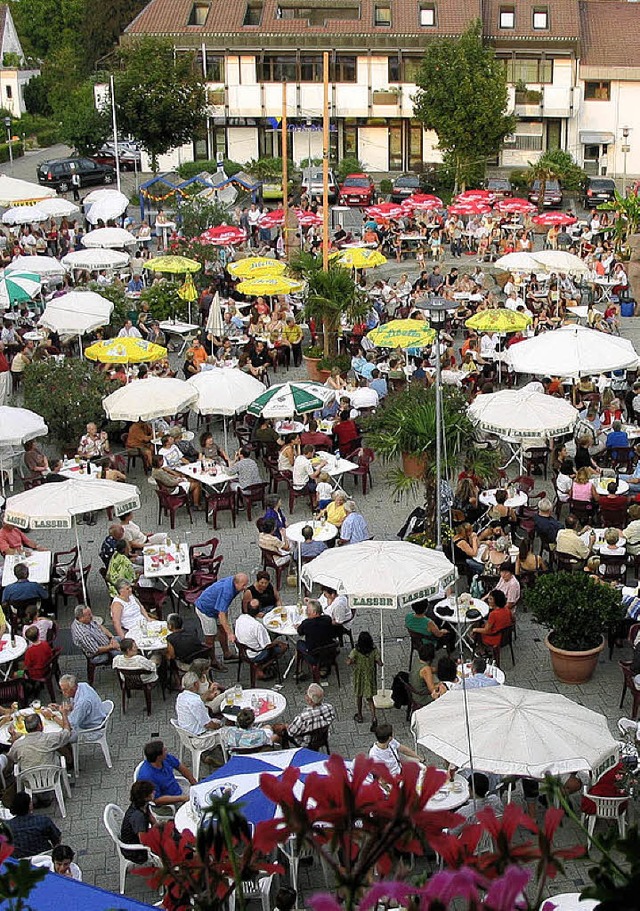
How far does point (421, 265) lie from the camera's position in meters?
32.4

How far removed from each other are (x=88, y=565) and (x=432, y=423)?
14.7 ft

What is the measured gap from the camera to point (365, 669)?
11.7 meters

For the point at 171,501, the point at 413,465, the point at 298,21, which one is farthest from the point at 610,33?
the point at 413,465

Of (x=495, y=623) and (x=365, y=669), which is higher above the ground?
(x=495, y=623)

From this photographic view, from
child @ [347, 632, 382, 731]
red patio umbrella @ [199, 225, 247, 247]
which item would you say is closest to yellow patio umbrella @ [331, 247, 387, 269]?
Answer: red patio umbrella @ [199, 225, 247, 247]

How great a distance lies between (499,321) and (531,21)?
110 ft

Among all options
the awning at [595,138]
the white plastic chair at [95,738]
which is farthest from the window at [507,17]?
the white plastic chair at [95,738]

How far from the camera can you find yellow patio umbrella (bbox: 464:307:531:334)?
2161 cm

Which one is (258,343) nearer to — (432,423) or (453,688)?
(432,423)

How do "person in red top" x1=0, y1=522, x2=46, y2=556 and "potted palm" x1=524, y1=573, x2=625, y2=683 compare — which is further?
"person in red top" x1=0, y1=522, x2=46, y2=556

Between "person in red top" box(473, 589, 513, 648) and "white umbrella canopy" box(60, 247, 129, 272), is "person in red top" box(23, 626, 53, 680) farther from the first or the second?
"white umbrella canopy" box(60, 247, 129, 272)

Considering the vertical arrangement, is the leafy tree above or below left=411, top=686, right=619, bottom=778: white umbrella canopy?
above

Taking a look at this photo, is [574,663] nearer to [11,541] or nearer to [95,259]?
[11,541]

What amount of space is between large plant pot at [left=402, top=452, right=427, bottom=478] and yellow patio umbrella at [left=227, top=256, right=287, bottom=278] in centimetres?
1133
